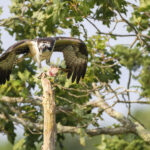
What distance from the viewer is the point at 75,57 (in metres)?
9.09

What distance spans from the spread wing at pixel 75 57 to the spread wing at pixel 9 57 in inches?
35.2

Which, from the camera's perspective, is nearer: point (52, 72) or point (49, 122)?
point (49, 122)

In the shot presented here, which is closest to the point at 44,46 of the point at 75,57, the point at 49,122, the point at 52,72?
the point at 52,72

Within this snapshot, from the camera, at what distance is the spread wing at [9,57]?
7.75 metres

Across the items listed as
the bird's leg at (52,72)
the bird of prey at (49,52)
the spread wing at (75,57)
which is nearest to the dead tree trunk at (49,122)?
the bird's leg at (52,72)

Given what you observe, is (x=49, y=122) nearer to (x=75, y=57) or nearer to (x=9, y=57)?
(x=9, y=57)

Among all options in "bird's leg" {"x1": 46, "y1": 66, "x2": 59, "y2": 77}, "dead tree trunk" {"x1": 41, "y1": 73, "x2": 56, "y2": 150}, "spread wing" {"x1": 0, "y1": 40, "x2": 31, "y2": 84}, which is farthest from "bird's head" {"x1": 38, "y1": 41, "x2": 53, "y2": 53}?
"dead tree trunk" {"x1": 41, "y1": 73, "x2": 56, "y2": 150}

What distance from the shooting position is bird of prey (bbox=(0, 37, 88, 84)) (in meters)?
7.78

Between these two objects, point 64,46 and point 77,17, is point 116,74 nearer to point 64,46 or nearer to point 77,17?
point 64,46

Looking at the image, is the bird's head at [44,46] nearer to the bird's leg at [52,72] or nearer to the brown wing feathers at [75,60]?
the bird's leg at [52,72]

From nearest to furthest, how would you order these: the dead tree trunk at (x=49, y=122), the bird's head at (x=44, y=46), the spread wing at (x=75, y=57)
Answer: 1. the dead tree trunk at (x=49, y=122)
2. the bird's head at (x=44, y=46)
3. the spread wing at (x=75, y=57)

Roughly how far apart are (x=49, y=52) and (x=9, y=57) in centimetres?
110

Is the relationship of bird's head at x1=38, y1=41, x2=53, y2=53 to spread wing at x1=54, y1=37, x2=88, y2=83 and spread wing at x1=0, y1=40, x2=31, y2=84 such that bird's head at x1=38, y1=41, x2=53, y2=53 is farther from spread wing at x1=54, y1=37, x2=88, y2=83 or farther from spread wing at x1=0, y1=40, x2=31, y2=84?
spread wing at x1=54, y1=37, x2=88, y2=83

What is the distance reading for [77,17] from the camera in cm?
646
